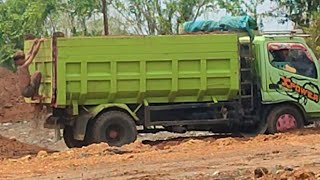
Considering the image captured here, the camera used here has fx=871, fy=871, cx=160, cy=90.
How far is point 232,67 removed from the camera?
17609 millimetres

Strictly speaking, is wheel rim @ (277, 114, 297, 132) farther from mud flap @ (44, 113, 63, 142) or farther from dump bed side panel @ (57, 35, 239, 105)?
mud flap @ (44, 113, 63, 142)

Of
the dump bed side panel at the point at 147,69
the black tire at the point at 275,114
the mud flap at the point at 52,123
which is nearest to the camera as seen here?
the dump bed side panel at the point at 147,69

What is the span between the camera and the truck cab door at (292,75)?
1822 cm

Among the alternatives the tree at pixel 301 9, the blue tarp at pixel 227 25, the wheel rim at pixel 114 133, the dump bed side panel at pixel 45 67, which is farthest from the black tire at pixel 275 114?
the tree at pixel 301 9

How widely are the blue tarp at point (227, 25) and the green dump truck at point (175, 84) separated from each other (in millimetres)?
899

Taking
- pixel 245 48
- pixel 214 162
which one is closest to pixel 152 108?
pixel 245 48

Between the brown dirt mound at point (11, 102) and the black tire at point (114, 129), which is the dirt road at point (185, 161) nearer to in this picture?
the black tire at point (114, 129)

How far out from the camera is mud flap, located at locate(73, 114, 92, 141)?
56.2ft

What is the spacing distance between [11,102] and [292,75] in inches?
579

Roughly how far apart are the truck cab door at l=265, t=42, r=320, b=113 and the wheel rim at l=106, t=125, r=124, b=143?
128 inches

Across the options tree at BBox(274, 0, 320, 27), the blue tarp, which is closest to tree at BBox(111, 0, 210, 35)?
tree at BBox(274, 0, 320, 27)

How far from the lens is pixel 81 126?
17.2 m

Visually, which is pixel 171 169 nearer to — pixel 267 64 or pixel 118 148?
pixel 118 148

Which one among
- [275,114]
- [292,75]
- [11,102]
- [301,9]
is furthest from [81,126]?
[301,9]
